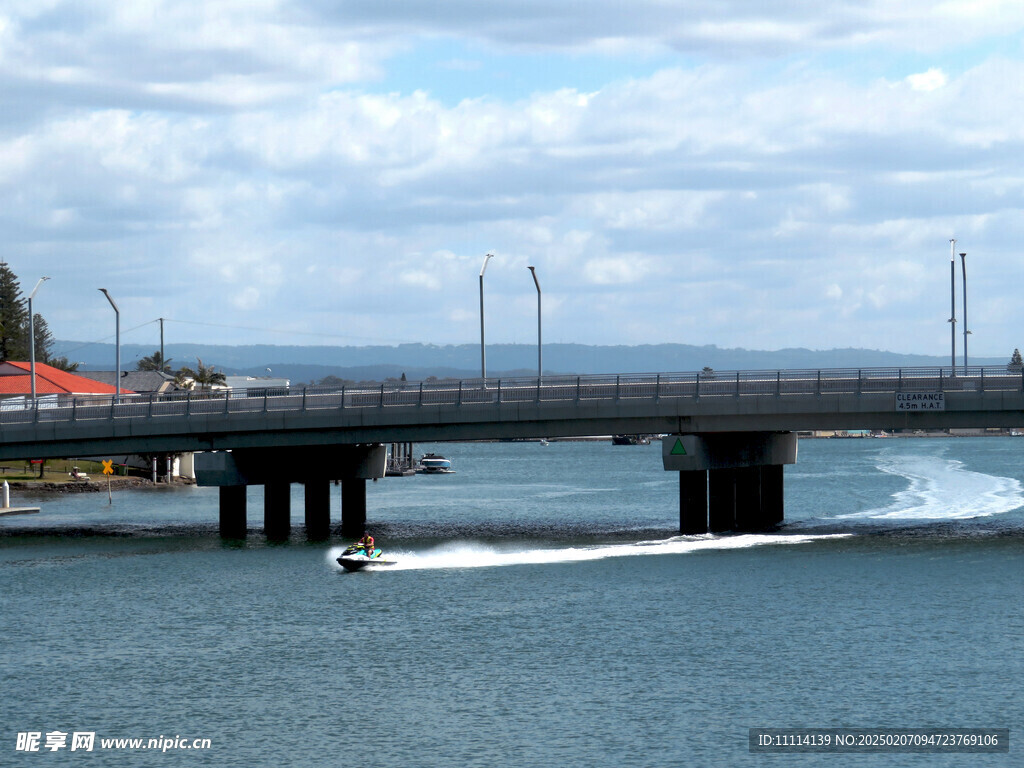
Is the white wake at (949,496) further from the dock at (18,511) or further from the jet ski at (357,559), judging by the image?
the dock at (18,511)

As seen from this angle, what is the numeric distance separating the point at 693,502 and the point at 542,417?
1015 cm

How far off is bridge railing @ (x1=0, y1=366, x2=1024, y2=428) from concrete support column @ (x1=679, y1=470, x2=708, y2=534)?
5548mm

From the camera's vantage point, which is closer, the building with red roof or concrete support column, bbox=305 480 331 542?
concrete support column, bbox=305 480 331 542

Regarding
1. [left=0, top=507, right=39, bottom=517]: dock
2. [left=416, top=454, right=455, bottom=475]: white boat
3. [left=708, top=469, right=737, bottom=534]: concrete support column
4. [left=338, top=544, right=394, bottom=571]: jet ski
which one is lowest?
[left=416, top=454, right=455, bottom=475]: white boat

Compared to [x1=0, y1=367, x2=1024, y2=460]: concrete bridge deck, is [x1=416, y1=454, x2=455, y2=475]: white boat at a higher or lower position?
lower

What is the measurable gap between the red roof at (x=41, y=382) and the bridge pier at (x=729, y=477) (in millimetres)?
72663

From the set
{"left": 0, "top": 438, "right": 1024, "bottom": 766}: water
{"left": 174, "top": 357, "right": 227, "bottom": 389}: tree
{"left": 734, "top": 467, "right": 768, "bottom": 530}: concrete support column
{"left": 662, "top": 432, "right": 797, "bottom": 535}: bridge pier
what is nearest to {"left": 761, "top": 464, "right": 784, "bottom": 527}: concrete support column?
{"left": 662, "top": 432, "right": 797, "bottom": 535}: bridge pier

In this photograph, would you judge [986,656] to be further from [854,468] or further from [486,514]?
[854,468]

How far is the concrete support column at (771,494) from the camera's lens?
90.9 m

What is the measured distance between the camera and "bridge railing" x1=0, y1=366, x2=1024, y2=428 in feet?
237

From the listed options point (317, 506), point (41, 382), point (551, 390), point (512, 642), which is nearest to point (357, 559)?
point (551, 390)

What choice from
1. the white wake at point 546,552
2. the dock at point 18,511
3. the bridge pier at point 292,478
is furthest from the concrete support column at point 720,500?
the dock at point 18,511

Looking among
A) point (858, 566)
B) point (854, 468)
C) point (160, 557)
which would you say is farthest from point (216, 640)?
point (854, 468)

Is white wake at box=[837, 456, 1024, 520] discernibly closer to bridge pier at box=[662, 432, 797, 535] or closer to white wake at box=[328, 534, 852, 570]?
bridge pier at box=[662, 432, 797, 535]
